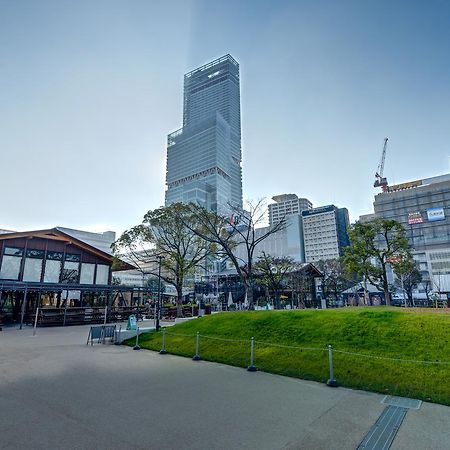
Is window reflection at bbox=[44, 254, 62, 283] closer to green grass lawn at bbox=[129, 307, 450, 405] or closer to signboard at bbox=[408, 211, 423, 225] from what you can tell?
green grass lawn at bbox=[129, 307, 450, 405]

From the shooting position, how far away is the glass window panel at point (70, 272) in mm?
30228

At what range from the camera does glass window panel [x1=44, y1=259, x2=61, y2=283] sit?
28.9 m

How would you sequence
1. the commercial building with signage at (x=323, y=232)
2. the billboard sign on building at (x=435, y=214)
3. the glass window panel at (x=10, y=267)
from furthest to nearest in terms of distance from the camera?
the commercial building with signage at (x=323, y=232) < the billboard sign on building at (x=435, y=214) < the glass window panel at (x=10, y=267)

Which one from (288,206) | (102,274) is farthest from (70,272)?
(288,206)

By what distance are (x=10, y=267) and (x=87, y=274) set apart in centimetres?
699

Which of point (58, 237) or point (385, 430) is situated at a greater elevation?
point (58, 237)

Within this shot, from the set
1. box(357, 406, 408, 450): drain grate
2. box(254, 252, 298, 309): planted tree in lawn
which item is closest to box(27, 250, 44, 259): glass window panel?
box(254, 252, 298, 309): planted tree in lawn

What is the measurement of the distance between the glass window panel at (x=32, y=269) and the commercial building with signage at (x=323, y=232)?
368 ft

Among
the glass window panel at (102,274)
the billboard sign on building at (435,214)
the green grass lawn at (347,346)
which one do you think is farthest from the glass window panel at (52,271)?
the billboard sign on building at (435,214)

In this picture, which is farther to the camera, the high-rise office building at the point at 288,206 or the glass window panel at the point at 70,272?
the high-rise office building at the point at 288,206

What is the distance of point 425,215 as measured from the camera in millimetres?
97000

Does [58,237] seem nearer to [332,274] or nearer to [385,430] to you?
[385,430]

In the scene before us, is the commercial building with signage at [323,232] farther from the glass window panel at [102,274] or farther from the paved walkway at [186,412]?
the paved walkway at [186,412]

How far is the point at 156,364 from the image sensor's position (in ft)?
33.0
